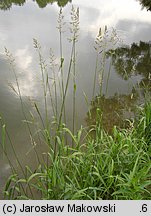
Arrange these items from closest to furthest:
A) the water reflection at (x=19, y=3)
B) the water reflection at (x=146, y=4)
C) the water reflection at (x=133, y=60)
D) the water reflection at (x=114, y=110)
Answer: the water reflection at (x=114, y=110), the water reflection at (x=133, y=60), the water reflection at (x=19, y=3), the water reflection at (x=146, y=4)

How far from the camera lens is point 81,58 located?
17.9ft

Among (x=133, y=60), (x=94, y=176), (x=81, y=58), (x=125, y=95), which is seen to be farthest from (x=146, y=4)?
(x=94, y=176)

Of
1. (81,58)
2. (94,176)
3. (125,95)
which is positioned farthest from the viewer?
(81,58)

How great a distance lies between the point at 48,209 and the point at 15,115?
2221 millimetres

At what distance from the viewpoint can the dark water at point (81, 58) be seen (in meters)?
3.48

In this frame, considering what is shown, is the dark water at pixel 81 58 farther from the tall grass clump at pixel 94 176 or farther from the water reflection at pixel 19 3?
the tall grass clump at pixel 94 176

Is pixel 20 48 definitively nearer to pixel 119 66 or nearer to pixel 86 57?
pixel 86 57

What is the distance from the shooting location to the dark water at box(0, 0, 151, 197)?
11.4ft

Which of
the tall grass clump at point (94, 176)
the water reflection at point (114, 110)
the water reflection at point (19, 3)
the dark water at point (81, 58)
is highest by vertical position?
the water reflection at point (19, 3)

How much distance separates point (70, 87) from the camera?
434cm

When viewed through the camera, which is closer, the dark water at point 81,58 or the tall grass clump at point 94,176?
the tall grass clump at point 94,176

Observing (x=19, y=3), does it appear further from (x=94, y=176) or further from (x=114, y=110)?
(x=94, y=176)

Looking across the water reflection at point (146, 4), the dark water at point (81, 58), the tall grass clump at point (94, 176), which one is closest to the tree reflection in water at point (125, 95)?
the dark water at point (81, 58)

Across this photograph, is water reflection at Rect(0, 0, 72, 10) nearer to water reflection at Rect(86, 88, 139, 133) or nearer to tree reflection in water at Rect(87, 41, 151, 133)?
tree reflection in water at Rect(87, 41, 151, 133)
